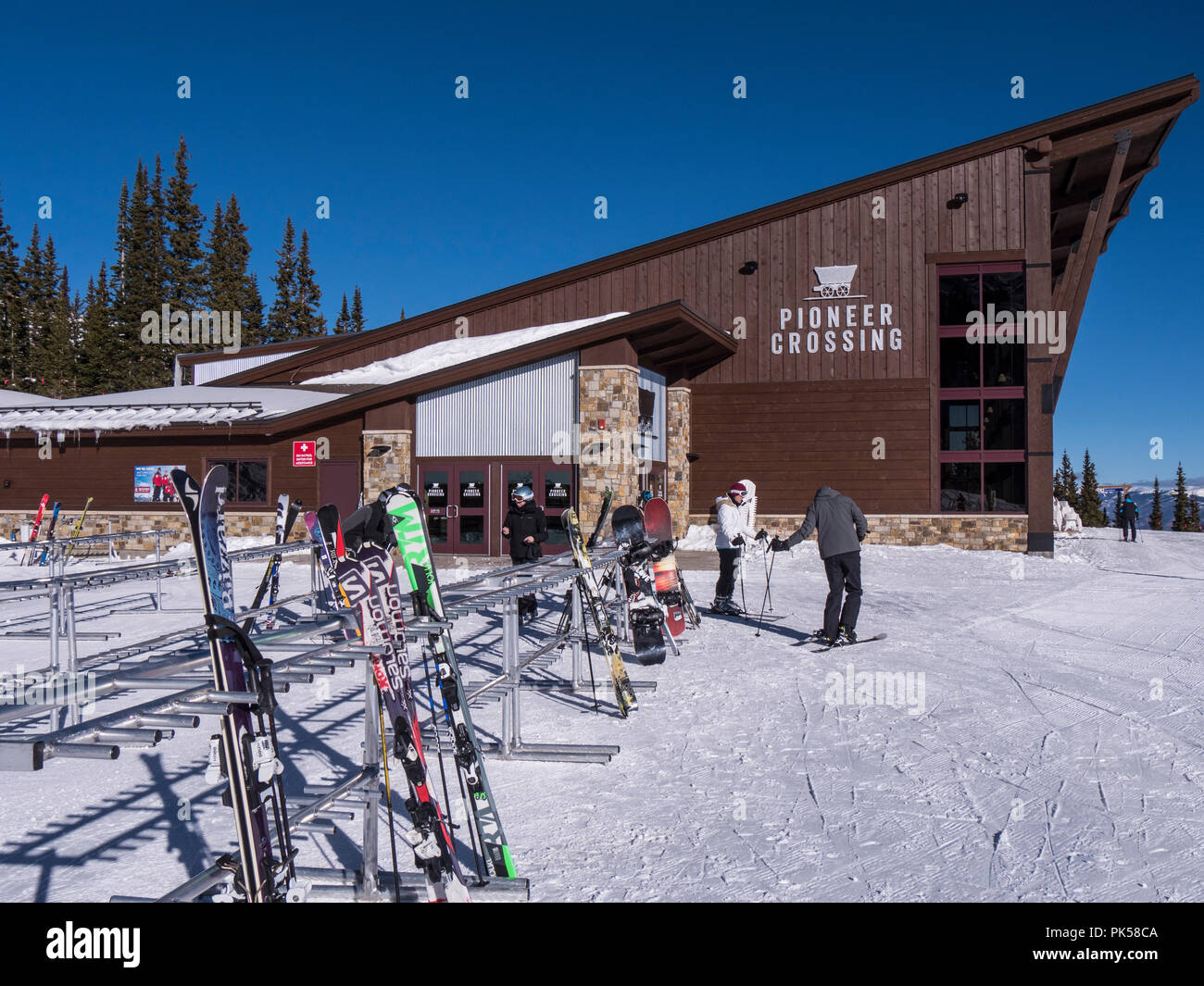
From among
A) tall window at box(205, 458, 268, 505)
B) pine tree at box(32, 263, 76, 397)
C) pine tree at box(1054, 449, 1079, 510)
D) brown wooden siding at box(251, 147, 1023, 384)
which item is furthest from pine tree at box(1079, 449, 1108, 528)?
pine tree at box(32, 263, 76, 397)

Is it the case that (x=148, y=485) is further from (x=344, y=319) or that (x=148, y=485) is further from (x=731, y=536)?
(x=344, y=319)

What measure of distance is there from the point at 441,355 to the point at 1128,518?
2249cm

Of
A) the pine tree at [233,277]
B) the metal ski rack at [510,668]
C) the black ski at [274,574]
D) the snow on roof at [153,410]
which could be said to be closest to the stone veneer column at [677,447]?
the snow on roof at [153,410]

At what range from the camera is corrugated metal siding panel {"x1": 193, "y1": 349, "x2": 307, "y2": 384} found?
32.1 meters

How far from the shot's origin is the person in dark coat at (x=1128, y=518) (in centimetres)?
2570

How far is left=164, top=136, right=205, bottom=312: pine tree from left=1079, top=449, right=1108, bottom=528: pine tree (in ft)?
233

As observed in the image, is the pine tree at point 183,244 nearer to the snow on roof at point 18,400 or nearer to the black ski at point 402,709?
the snow on roof at point 18,400

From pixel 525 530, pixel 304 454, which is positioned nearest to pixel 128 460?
pixel 304 454

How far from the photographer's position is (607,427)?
1748cm

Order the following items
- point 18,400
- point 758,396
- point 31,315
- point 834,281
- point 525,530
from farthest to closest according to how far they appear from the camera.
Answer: point 31,315 → point 18,400 → point 758,396 → point 834,281 → point 525,530

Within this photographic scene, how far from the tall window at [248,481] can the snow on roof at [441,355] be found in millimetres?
4033

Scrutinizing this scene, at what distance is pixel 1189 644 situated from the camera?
29.0ft

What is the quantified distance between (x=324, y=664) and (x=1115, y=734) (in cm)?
522
